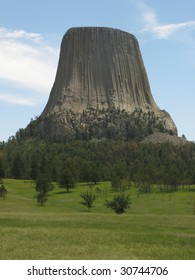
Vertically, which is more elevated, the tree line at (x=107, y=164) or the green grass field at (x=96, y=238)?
the tree line at (x=107, y=164)

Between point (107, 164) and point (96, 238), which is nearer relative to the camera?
point (96, 238)

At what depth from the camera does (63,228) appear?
27.8 metres

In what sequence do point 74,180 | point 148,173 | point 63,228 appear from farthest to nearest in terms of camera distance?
point 148,173 → point 74,180 → point 63,228

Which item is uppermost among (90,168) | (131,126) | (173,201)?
(131,126)

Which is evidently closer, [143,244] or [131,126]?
[143,244]

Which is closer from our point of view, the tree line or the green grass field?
the green grass field

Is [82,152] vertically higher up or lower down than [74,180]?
higher up

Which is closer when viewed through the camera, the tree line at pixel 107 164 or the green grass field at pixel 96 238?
the green grass field at pixel 96 238

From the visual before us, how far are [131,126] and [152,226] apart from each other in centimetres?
16965

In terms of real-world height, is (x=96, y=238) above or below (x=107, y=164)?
below

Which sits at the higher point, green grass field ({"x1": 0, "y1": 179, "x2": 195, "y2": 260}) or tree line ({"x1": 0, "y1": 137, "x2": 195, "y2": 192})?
tree line ({"x1": 0, "y1": 137, "x2": 195, "y2": 192})

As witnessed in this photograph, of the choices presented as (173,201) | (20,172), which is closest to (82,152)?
(20,172)
